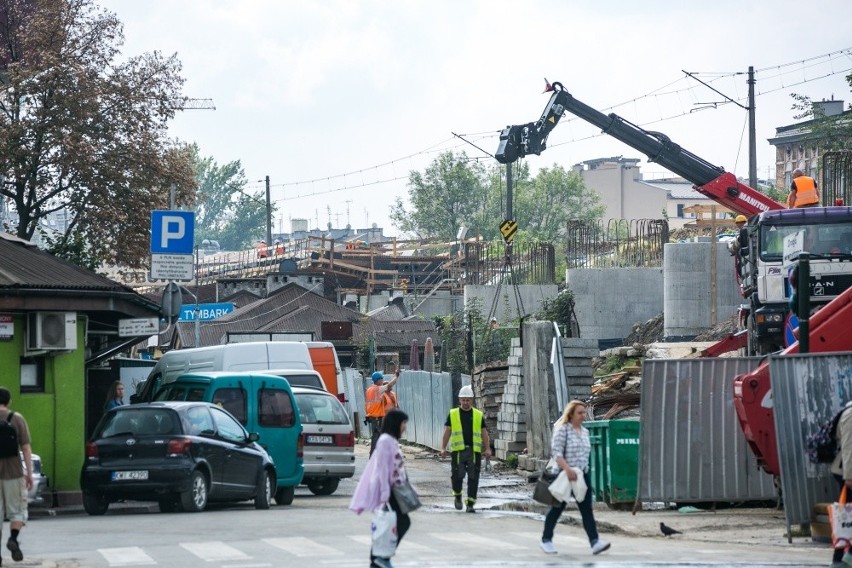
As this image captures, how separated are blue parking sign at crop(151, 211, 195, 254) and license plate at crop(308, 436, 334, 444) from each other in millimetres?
4008

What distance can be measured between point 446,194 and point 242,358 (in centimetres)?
9291

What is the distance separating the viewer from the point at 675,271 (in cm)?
4097

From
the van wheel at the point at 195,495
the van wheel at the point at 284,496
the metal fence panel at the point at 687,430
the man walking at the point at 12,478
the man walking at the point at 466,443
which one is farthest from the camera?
the van wheel at the point at 284,496

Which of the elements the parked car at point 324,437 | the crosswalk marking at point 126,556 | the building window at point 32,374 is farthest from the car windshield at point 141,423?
the crosswalk marking at point 126,556

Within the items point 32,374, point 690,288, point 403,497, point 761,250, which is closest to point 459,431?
point 761,250

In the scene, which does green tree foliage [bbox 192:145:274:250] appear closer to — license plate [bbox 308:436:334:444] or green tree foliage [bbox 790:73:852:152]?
green tree foliage [bbox 790:73:852:152]

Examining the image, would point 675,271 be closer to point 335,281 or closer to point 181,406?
point 181,406

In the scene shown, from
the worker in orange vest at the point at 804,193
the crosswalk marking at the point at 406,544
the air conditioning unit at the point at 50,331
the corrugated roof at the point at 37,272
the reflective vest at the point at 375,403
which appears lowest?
the crosswalk marking at the point at 406,544

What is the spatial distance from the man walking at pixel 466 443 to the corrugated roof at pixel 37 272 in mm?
5524

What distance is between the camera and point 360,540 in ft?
52.2

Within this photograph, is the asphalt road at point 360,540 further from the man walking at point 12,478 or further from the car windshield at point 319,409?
the car windshield at point 319,409

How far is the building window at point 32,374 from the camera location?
70.8 ft

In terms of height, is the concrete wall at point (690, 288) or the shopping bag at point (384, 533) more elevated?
the concrete wall at point (690, 288)

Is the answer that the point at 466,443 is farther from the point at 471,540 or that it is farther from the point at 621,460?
the point at 471,540
